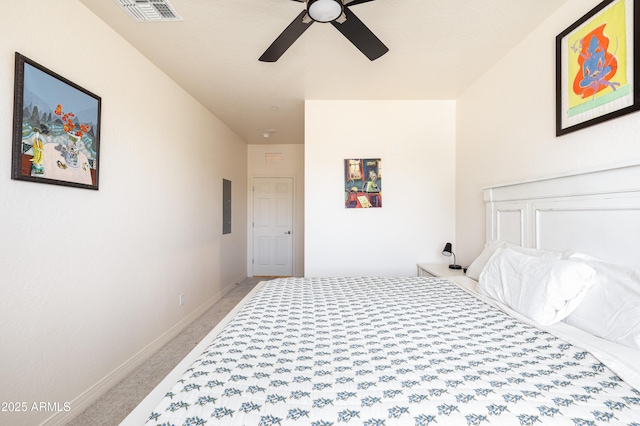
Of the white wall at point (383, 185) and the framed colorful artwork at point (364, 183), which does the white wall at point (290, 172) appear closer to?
the white wall at point (383, 185)

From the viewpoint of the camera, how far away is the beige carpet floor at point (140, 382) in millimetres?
1686

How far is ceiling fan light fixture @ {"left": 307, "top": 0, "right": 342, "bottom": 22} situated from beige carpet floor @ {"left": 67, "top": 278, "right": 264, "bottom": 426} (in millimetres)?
2544

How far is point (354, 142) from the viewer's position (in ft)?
10.8

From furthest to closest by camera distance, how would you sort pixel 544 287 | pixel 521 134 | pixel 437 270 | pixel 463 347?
pixel 437 270 → pixel 521 134 → pixel 544 287 → pixel 463 347

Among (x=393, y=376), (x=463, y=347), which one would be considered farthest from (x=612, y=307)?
(x=393, y=376)

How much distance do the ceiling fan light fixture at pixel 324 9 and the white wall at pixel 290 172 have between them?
3866 millimetres

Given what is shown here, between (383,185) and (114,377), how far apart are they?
2973mm

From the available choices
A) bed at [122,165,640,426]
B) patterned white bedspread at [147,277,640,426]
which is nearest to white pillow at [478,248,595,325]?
bed at [122,165,640,426]

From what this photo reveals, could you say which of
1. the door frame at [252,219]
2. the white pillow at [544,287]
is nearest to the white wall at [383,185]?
the white pillow at [544,287]

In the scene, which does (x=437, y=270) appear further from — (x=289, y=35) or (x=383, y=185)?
(x=289, y=35)

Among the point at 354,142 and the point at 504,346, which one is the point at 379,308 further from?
the point at 354,142

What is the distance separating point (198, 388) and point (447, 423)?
0.70 metres

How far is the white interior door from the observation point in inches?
211

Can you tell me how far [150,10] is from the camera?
5.81ft
